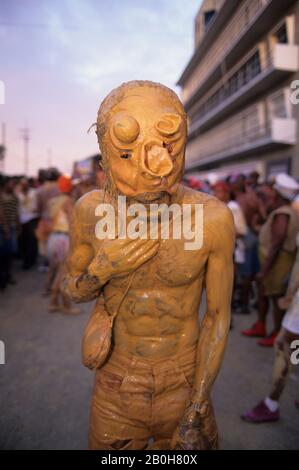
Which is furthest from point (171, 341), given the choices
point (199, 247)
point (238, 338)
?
point (238, 338)

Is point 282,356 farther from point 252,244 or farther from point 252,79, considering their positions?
point 252,79

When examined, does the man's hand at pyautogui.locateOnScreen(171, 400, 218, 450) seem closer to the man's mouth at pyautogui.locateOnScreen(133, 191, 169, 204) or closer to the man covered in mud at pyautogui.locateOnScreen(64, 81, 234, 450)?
the man covered in mud at pyautogui.locateOnScreen(64, 81, 234, 450)

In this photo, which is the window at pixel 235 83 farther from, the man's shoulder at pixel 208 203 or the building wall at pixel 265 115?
the man's shoulder at pixel 208 203

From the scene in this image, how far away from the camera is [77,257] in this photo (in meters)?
1.56

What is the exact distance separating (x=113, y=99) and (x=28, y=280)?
6770 mm

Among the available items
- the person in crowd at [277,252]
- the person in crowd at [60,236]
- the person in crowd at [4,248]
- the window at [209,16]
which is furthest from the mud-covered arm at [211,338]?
the person in crowd at [4,248]

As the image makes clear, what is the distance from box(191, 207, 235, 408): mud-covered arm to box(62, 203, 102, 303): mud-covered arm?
0.48 metres

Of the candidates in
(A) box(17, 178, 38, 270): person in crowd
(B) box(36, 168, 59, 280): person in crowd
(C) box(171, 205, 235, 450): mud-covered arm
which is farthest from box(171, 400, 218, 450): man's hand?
(A) box(17, 178, 38, 270): person in crowd

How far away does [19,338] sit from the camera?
4.38 metres

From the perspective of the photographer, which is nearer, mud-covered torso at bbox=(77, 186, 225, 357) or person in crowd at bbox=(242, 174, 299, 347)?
mud-covered torso at bbox=(77, 186, 225, 357)

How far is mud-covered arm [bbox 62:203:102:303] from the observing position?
57.1 inches

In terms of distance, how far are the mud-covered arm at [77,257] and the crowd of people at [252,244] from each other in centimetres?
185

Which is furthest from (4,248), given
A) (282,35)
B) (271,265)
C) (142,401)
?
(282,35)
